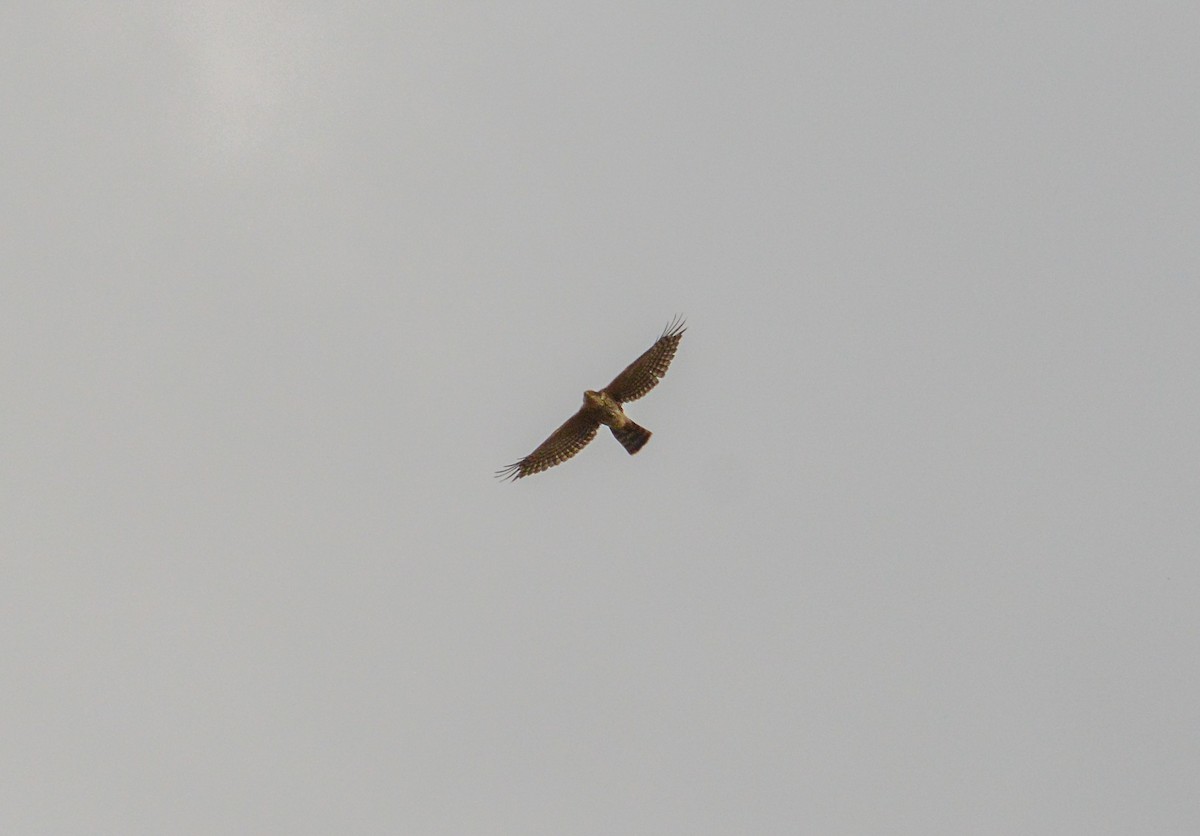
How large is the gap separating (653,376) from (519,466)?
3383 mm

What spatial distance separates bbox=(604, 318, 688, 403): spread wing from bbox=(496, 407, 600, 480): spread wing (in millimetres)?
847

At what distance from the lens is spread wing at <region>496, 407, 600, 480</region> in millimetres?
34406

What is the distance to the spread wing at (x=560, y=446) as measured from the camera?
34406 mm

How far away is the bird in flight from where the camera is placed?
3381 cm

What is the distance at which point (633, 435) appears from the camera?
34469mm

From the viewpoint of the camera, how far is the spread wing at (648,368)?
3372 centimetres

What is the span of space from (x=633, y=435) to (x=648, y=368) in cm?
148

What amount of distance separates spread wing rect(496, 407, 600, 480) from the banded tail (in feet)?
1.71

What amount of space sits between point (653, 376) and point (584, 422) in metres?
1.70

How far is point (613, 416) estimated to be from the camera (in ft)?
112

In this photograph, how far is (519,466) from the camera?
115 ft

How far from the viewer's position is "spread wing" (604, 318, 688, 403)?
3372 centimetres

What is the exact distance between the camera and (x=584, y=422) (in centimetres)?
3444

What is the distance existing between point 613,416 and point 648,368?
119 centimetres
